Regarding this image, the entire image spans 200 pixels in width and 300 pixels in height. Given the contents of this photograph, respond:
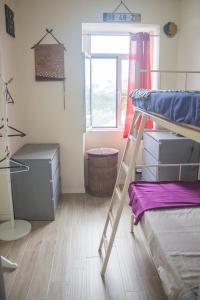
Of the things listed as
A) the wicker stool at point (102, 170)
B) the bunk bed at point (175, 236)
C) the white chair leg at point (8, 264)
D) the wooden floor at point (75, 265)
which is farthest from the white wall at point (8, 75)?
the bunk bed at point (175, 236)

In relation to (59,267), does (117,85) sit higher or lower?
higher

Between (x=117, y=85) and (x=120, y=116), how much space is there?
1.61 feet

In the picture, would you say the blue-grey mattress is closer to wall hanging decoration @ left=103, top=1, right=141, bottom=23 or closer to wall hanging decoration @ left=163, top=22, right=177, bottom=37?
wall hanging decoration @ left=103, top=1, right=141, bottom=23

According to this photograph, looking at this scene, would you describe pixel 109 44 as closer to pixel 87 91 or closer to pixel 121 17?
pixel 121 17

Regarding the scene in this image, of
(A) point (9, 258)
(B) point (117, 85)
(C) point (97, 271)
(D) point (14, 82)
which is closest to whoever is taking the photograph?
(C) point (97, 271)

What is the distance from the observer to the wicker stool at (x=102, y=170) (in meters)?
3.78

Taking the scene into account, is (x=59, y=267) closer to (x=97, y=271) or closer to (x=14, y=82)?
(x=97, y=271)

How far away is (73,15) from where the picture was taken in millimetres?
3492

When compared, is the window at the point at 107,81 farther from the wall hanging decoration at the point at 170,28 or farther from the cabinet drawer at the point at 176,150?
the cabinet drawer at the point at 176,150

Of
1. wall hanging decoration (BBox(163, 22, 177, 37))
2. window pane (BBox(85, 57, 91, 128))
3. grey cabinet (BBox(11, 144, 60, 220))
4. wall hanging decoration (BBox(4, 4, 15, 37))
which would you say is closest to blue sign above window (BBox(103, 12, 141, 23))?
wall hanging decoration (BBox(163, 22, 177, 37))

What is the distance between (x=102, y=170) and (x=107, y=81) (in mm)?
1423

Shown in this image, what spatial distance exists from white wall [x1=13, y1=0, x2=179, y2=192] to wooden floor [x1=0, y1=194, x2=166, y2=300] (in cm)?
112

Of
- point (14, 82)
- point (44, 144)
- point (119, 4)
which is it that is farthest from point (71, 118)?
point (119, 4)

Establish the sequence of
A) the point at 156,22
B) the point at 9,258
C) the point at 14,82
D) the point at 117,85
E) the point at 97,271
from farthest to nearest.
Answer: the point at 117,85 → the point at 156,22 → the point at 14,82 → the point at 9,258 → the point at 97,271
